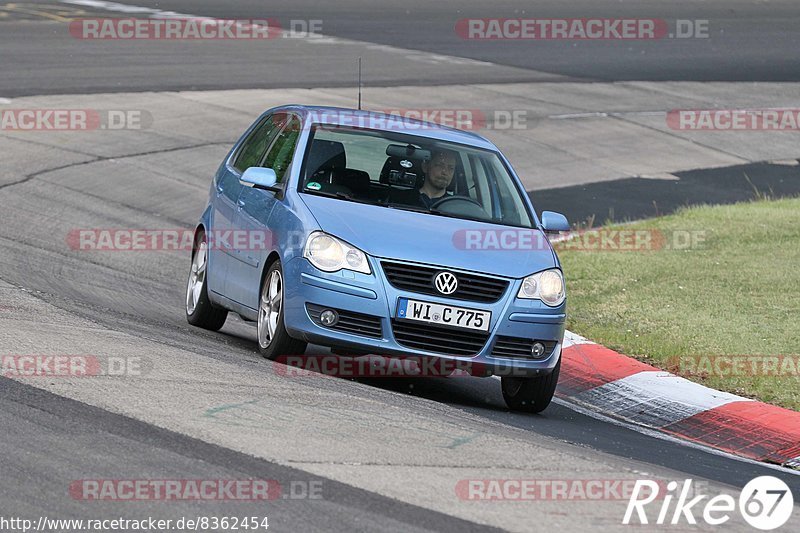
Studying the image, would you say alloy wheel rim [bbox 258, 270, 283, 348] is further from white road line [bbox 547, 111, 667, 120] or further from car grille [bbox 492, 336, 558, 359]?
white road line [bbox 547, 111, 667, 120]

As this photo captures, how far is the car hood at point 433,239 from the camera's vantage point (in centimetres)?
861

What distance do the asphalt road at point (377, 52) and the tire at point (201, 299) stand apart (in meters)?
10.5

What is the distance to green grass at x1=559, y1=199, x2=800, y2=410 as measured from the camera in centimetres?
1090

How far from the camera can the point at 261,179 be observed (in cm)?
945

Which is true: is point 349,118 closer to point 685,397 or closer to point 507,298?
point 507,298

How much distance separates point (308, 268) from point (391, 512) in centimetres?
302

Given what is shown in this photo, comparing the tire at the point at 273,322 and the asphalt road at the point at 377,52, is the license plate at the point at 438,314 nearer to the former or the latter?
the tire at the point at 273,322

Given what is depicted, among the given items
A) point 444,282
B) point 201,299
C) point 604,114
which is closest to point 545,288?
point 444,282

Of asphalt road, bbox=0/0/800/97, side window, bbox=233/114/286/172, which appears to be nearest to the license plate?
side window, bbox=233/114/286/172

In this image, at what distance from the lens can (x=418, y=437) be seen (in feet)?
23.2

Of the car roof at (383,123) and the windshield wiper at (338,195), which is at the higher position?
the car roof at (383,123)

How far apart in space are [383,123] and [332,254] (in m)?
1.83

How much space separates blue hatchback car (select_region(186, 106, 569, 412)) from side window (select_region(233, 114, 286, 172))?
2 cm

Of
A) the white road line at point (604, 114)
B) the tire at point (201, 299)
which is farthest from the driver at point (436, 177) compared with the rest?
the white road line at point (604, 114)
